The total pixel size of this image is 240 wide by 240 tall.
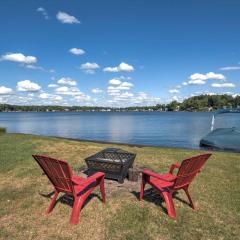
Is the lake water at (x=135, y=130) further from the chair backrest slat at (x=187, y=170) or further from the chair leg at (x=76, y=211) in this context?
the chair leg at (x=76, y=211)

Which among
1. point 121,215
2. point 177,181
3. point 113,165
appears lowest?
point 121,215

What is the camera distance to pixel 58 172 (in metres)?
4.49

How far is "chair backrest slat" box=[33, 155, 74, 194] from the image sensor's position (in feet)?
14.3

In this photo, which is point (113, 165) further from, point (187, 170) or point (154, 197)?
point (187, 170)

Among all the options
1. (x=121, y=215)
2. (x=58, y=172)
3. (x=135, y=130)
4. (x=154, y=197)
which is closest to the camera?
(x=58, y=172)

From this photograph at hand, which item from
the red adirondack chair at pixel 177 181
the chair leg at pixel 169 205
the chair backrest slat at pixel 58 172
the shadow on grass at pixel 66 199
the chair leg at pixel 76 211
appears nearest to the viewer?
the chair backrest slat at pixel 58 172

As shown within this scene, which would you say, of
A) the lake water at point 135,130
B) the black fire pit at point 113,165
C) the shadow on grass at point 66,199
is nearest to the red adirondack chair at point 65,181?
the shadow on grass at point 66,199

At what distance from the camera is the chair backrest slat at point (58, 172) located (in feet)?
14.3

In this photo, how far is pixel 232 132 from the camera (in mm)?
22312

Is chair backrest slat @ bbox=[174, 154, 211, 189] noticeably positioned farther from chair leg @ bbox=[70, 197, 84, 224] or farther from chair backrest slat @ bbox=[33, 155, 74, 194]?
chair backrest slat @ bbox=[33, 155, 74, 194]

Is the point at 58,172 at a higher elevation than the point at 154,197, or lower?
higher

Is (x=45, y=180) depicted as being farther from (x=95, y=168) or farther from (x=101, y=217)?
(x=101, y=217)

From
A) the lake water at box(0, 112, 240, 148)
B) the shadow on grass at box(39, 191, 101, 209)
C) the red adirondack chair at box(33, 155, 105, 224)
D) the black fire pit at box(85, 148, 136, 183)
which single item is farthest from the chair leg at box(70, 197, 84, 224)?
the lake water at box(0, 112, 240, 148)

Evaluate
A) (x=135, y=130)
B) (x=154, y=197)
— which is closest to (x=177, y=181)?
(x=154, y=197)
